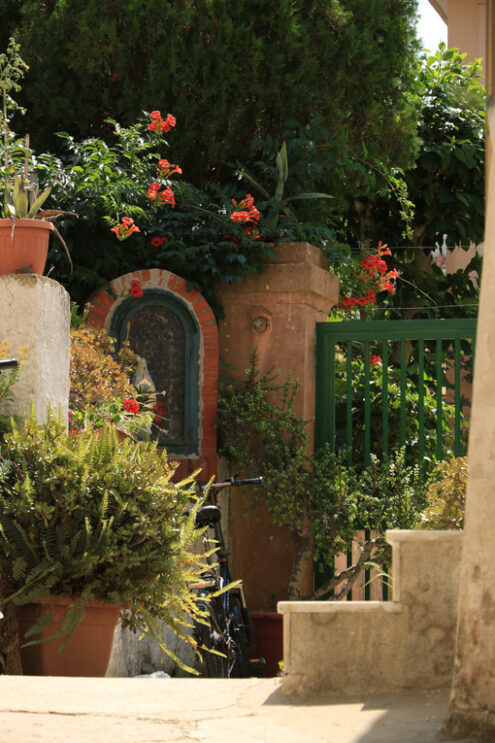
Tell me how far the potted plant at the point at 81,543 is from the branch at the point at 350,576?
2356 millimetres

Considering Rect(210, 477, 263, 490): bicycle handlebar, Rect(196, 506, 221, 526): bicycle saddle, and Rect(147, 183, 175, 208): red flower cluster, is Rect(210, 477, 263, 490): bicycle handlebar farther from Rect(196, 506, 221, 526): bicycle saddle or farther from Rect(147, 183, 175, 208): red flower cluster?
Rect(147, 183, 175, 208): red flower cluster

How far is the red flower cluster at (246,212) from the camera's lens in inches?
282

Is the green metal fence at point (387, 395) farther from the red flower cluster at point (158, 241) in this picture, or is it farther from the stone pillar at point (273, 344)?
the red flower cluster at point (158, 241)

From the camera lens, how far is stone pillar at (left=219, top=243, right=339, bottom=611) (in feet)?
23.9

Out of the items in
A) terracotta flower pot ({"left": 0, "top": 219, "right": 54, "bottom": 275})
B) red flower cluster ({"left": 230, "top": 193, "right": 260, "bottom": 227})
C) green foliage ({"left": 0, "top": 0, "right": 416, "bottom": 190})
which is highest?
green foliage ({"left": 0, "top": 0, "right": 416, "bottom": 190})

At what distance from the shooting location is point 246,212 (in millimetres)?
7285

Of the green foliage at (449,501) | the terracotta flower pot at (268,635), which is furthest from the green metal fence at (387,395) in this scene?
the green foliage at (449,501)

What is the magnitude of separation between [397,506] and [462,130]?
4.93 m

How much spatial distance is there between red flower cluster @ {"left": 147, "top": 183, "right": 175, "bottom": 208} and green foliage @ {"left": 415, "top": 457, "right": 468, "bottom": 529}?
3114 millimetres

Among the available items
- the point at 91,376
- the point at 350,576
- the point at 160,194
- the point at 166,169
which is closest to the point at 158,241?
the point at 160,194

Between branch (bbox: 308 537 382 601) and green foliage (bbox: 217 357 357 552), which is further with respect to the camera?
green foliage (bbox: 217 357 357 552)

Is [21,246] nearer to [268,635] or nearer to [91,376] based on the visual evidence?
[91,376]

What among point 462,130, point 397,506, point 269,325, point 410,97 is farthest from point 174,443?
point 462,130

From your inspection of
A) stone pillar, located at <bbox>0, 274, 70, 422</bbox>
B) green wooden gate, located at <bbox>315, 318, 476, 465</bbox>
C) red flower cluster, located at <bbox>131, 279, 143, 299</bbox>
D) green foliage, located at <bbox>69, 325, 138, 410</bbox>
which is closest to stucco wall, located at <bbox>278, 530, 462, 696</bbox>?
stone pillar, located at <bbox>0, 274, 70, 422</bbox>
